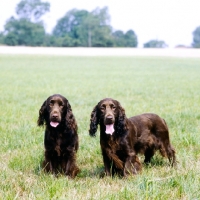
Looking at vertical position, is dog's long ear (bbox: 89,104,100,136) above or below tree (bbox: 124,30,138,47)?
below

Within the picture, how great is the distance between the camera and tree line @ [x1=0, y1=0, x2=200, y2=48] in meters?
97.2

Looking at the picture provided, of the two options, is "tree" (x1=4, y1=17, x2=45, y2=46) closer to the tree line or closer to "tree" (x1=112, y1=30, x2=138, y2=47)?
the tree line

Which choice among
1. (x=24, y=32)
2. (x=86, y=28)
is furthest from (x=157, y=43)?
(x=24, y=32)

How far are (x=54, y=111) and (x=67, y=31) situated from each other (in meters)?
115

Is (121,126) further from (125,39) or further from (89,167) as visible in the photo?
(125,39)

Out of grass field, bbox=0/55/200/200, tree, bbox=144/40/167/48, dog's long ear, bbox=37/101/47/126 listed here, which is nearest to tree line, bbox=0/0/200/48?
tree, bbox=144/40/167/48

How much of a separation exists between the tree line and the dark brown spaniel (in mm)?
92124

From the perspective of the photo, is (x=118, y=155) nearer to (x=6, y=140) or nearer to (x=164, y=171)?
(x=164, y=171)

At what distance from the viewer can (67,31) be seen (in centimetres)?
11906

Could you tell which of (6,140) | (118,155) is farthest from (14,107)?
(118,155)

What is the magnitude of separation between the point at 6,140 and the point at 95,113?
2288 mm

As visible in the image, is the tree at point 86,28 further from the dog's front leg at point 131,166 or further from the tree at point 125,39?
the dog's front leg at point 131,166

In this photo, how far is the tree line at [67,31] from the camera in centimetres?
9725

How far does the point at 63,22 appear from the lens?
121062 mm
